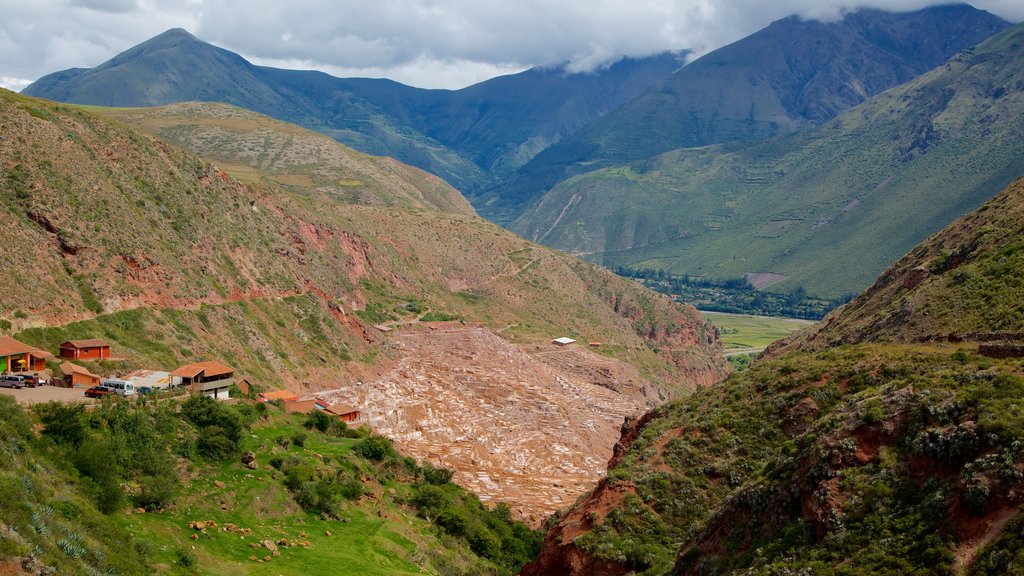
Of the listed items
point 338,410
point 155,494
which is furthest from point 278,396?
point 155,494

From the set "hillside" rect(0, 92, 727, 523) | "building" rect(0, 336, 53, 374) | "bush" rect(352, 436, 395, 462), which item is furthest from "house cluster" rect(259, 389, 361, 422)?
"building" rect(0, 336, 53, 374)

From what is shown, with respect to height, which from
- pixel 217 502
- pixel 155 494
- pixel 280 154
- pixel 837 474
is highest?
pixel 280 154

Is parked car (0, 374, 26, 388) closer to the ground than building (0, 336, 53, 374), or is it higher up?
closer to the ground

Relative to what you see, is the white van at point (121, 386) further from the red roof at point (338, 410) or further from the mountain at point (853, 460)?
the mountain at point (853, 460)

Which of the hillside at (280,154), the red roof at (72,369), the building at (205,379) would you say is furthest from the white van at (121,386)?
the hillside at (280,154)

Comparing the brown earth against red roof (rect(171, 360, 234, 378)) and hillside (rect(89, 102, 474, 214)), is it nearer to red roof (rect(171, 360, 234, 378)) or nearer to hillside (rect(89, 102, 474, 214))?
red roof (rect(171, 360, 234, 378))

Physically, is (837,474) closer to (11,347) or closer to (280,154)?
(11,347)

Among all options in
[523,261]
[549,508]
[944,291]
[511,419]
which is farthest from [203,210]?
[523,261]
